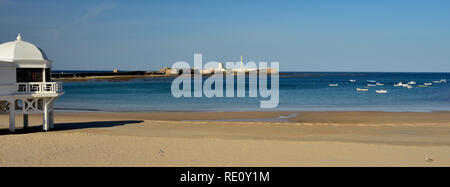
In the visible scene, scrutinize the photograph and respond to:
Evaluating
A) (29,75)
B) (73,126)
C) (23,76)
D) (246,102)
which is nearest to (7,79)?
(23,76)

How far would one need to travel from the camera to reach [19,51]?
65.0 feet

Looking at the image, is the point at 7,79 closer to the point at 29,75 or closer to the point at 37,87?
the point at 29,75

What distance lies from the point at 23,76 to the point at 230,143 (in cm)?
1004

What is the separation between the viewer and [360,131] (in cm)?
2277

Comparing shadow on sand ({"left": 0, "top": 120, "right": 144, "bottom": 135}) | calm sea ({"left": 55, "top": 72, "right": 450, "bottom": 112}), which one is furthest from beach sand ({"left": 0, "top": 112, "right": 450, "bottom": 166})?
calm sea ({"left": 55, "top": 72, "right": 450, "bottom": 112})

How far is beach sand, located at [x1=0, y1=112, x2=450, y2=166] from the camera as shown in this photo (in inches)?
574

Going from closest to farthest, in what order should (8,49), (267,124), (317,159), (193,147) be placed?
(317,159) < (193,147) < (8,49) < (267,124)

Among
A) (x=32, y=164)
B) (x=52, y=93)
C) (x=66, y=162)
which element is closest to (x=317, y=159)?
(x=66, y=162)

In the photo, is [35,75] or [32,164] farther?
[35,75]

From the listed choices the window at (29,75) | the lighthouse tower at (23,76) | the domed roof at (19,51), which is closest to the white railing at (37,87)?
the lighthouse tower at (23,76)

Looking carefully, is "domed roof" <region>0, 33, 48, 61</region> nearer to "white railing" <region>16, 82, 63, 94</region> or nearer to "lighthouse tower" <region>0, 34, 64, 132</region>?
"lighthouse tower" <region>0, 34, 64, 132</region>

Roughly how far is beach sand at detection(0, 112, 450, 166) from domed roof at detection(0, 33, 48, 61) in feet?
11.6
